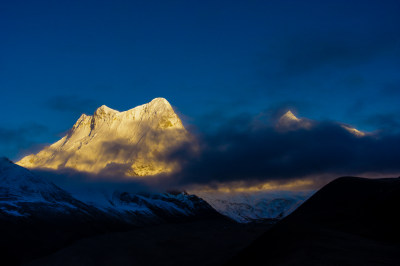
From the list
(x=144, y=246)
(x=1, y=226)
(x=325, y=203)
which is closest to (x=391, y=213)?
(x=325, y=203)

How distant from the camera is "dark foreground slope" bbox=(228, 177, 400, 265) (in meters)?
57.5

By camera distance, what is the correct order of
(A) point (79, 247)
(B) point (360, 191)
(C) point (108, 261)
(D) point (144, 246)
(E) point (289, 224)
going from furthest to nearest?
(D) point (144, 246), (A) point (79, 247), (C) point (108, 261), (B) point (360, 191), (E) point (289, 224)

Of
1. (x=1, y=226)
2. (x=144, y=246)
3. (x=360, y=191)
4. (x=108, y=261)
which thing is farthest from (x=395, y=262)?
(x=1, y=226)

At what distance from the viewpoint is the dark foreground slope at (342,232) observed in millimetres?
57469

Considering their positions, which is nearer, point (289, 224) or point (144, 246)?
point (289, 224)

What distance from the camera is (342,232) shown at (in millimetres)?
77188

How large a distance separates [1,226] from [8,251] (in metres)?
29.2

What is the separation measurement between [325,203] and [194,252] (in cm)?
8747

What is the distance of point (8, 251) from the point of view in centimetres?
17250

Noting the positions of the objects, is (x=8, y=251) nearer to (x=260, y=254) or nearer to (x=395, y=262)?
(x=260, y=254)

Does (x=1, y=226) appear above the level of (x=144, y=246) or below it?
above

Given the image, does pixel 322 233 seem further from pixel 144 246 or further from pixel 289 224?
pixel 144 246

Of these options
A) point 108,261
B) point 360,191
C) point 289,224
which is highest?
point 360,191

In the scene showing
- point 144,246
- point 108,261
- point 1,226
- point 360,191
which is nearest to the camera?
point 360,191
